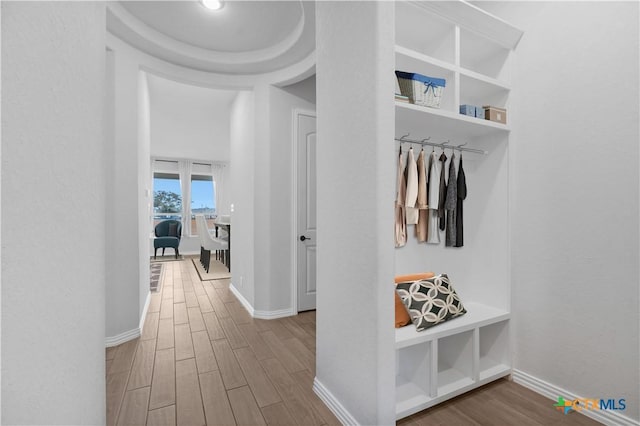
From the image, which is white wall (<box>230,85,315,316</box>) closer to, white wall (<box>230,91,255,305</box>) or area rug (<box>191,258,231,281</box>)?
white wall (<box>230,91,255,305</box>)

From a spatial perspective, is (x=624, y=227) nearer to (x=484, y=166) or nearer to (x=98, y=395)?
(x=484, y=166)

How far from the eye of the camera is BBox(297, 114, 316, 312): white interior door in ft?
11.2

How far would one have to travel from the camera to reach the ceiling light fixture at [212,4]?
2.26 m

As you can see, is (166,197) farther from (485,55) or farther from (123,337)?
(485,55)

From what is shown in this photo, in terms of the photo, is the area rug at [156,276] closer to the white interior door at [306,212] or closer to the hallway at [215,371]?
the hallway at [215,371]

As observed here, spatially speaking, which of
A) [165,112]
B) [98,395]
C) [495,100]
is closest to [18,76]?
[98,395]

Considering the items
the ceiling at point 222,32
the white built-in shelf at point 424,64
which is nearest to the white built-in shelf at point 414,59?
the white built-in shelf at point 424,64

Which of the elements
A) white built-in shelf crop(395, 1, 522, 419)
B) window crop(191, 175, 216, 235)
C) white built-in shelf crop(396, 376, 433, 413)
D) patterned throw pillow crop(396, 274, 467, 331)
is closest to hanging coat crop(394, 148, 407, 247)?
white built-in shelf crop(395, 1, 522, 419)

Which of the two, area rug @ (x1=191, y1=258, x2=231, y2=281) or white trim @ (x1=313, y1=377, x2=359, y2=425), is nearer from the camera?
white trim @ (x1=313, y1=377, x2=359, y2=425)

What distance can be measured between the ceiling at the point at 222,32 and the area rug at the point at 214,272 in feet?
11.5

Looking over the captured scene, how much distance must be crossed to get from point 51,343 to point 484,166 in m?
2.44

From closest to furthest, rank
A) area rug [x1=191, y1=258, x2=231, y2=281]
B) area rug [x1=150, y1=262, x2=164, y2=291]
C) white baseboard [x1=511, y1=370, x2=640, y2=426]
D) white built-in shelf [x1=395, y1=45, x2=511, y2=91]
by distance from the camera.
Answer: white baseboard [x1=511, y1=370, x2=640, y2=426] < white built-in shelf [x1=395, y1=45, x2=511, y2=91] < area rug [x1=150, y1=262, x2=164, y2=291] < area rug [x1=191, y1=258, x2=231, y2=281]

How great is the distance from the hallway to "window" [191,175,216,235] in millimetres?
5720

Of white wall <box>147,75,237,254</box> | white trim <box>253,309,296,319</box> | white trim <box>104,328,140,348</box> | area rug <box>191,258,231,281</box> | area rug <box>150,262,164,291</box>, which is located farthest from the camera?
area rug <box>191,258,231,281</box>
